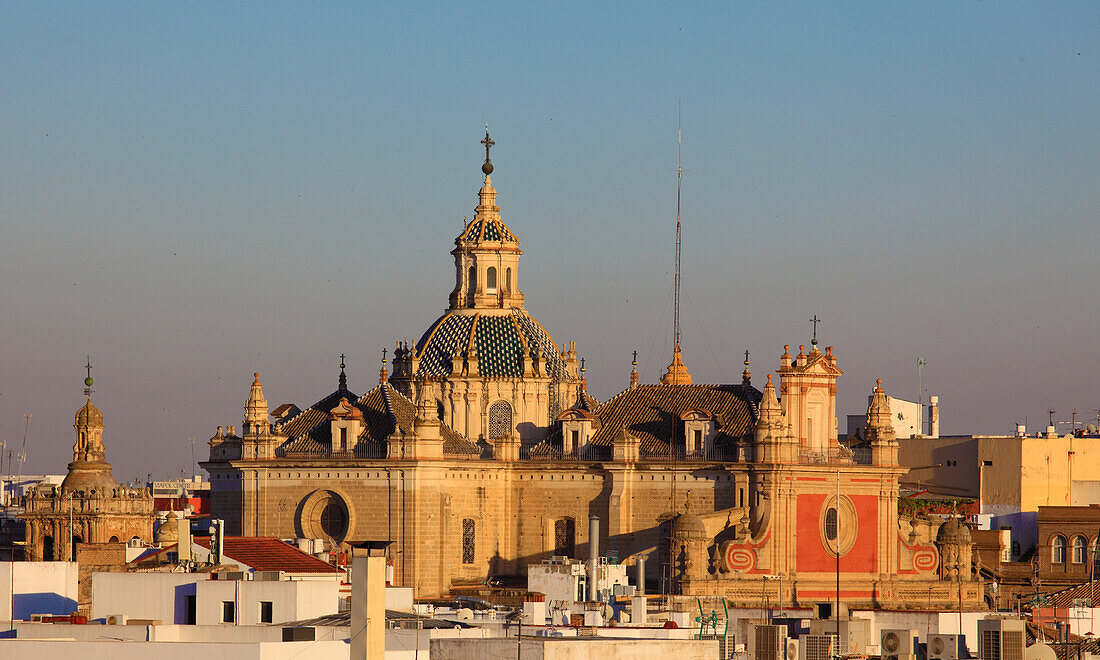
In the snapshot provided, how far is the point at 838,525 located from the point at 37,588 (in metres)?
44.2

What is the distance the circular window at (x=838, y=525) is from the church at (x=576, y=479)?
0.07 metres

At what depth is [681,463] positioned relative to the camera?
362 ft

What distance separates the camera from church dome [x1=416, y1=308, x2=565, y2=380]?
114188mm

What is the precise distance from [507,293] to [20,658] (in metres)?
60.4

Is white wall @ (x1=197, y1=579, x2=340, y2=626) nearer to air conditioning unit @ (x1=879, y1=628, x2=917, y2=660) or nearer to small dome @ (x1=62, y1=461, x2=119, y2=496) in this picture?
air conditioning unit @ (x1=879, y1=628, x2=917, y2=660)

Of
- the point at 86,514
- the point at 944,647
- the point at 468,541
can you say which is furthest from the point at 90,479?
the point at 944,647

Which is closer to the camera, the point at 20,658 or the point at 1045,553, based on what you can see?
the point at 20,658

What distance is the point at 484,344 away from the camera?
4503 inches

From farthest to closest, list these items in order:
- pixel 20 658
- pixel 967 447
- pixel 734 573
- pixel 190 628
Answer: pixel 967 447 → pixel 734 573 → pixel 190 628 → pixel 20 658

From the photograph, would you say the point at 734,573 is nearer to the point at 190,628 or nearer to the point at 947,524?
the point at 947,524

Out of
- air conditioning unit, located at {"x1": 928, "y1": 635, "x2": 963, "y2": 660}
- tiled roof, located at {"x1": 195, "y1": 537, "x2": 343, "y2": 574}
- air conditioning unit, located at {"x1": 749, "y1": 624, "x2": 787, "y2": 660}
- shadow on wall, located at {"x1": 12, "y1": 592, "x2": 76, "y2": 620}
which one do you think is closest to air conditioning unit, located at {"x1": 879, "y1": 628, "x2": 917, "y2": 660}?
air conditioning unit, located at {"x1": 928, "y1": 635, "x2": 963, "y2": 660}

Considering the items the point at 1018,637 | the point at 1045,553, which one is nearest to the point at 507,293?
the point at 1045,553

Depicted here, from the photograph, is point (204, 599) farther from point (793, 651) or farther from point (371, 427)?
point (371, 427)

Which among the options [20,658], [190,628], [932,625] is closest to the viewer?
[20,658]
